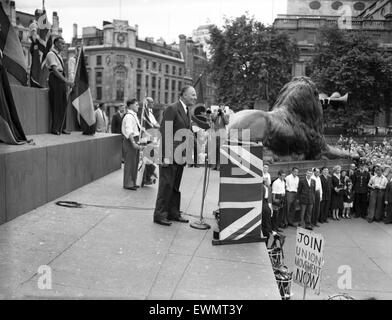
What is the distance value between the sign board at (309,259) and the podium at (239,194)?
662 millimetres

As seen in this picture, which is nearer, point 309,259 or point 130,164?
point 309,259

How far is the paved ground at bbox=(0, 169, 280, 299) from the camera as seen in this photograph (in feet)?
12.8

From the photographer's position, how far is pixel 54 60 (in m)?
8.80

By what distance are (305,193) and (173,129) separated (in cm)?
828

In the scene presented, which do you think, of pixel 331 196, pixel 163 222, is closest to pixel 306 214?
pixel 331 196

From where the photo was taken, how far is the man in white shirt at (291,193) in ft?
43.7

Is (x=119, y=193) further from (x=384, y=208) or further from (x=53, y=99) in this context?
(x=384, y=208)

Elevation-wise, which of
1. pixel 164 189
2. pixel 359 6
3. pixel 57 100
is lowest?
pixel 164 189

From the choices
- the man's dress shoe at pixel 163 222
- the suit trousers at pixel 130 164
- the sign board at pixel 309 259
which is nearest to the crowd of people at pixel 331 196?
the suit trousers at pixel 130 164

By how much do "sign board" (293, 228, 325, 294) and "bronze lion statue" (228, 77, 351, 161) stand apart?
9130 millimetres

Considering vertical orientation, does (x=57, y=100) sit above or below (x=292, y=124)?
above

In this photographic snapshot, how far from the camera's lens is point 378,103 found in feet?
154

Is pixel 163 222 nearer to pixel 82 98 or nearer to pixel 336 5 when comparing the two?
pixel 82 98
